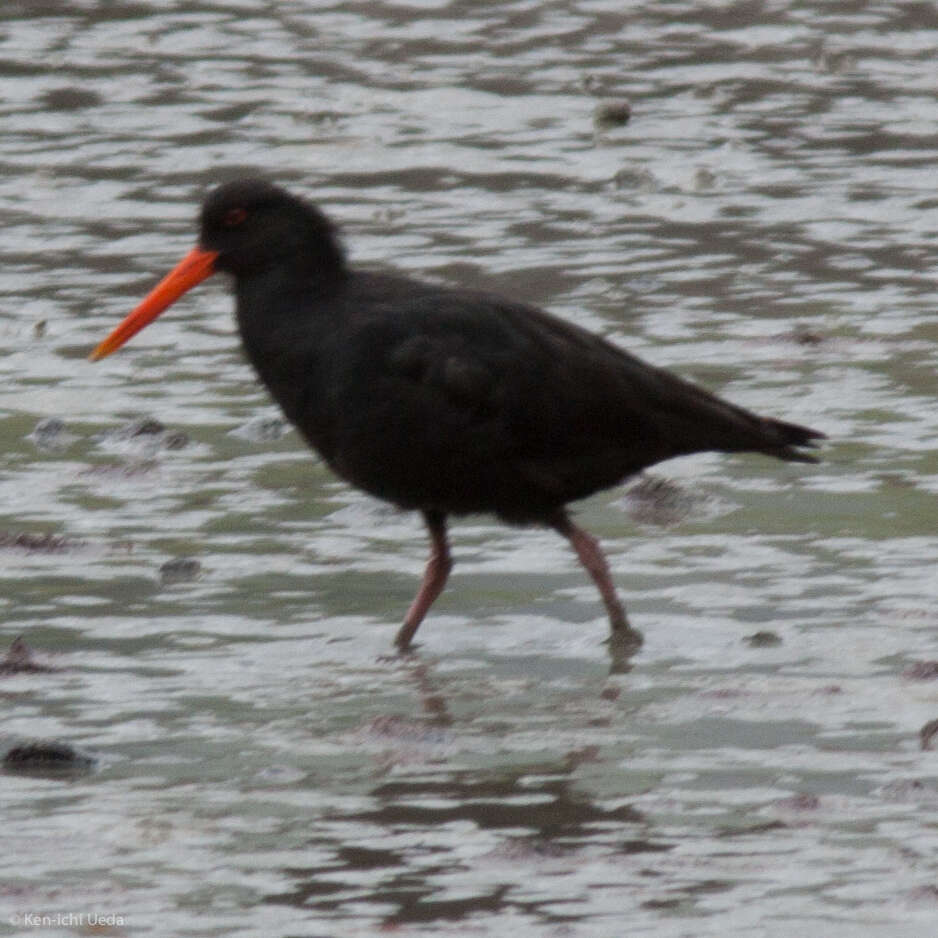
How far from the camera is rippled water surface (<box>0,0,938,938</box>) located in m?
5.36

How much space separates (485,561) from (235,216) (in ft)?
4.13

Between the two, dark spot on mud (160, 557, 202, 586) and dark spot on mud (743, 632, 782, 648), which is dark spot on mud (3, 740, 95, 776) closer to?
dark spot on mud (160, 557, 202, 586)

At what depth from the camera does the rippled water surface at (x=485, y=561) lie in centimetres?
536

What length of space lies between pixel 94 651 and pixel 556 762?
1.48 m

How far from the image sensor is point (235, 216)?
24.6ft

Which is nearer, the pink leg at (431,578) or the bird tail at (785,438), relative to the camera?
the pink leg at (431,578)

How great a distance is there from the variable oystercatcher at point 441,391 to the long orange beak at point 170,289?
0.01 m

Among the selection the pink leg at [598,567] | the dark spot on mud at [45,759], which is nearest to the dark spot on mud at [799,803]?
the pink leg at [598,567]

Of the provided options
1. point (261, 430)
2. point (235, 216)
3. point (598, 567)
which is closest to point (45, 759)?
point (598, 567)

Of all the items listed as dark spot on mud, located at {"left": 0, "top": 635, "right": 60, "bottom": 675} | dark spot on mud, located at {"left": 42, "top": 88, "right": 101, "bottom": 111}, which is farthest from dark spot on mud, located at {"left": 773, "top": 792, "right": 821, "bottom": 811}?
dark spot on mud, located at {"left": 42, "top": 88, "right": 101, "bottom": 111}

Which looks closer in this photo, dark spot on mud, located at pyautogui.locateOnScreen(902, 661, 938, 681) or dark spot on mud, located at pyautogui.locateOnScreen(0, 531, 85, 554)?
dark spot on mud, located at pyautogui.locateOnScreen(902, 661, 938, 681)

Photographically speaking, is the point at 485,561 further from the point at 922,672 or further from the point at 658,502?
the point at 922,672

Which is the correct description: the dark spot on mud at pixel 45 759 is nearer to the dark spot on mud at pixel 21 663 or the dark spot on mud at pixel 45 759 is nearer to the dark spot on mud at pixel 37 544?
the dark spot on mud at pixel 21 663

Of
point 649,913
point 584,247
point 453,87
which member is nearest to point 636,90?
point 453,87
